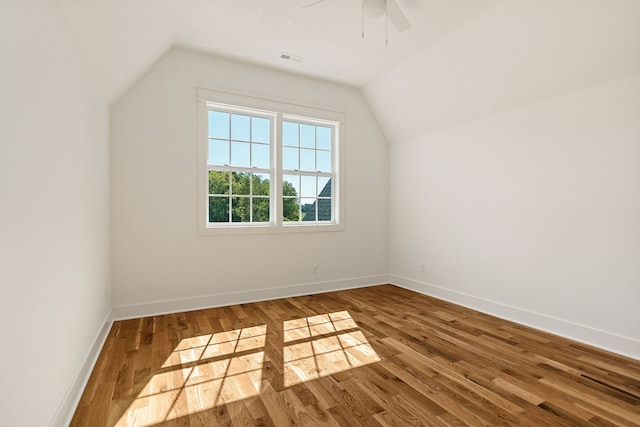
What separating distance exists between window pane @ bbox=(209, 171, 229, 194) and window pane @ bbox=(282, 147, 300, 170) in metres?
0.81

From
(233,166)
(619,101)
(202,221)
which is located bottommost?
(202,221)

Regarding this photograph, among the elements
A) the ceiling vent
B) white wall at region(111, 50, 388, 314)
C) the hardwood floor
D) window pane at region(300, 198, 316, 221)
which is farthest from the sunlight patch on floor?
the ceiling vent

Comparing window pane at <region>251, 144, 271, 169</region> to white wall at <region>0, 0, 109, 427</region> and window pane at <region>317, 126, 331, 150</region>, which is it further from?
white wall at <region>0, 0, 109, 427</region>

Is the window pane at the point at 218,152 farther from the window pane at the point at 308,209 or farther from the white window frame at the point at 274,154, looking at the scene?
the window pane at the point at 308,209

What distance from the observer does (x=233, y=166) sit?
4141mm

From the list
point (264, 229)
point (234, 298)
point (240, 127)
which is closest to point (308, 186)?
point (264, 229)

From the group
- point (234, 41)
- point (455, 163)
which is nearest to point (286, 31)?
point (234, 41)

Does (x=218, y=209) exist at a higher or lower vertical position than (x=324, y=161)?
lower

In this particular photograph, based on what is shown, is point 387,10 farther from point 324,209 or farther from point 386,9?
point 324,209

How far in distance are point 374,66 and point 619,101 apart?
98.2 inches

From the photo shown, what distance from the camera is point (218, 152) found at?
4.07 metres

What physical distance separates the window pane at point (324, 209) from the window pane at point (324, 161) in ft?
1.54

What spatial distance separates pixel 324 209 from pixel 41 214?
3582mm

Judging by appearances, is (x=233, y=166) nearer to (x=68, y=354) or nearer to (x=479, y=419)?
(x=68, y=354)
